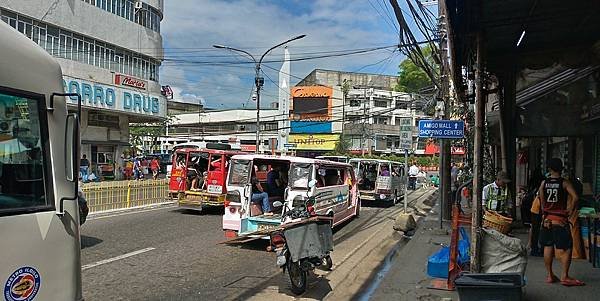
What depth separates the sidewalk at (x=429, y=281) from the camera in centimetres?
653

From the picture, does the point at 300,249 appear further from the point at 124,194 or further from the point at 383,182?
the point at 383,182

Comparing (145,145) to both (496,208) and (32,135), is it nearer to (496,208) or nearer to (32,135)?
(496,208)

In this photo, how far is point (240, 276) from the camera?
26.8ft

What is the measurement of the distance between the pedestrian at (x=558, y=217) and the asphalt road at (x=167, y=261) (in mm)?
4018

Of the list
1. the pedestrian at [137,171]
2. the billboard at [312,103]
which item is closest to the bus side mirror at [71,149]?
the pedestrian at [137,171]

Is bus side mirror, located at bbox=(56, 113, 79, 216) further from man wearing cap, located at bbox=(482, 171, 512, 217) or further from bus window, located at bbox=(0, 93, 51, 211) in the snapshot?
man wearing cap, located at bbox=(482, 171, 512, 217)

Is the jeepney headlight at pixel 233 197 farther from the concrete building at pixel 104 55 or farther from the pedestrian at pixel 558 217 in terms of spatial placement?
the concrete building at pixel 104 55

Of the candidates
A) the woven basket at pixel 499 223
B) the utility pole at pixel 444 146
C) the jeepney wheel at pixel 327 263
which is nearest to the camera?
the jeepney wheel at pixel 327 263

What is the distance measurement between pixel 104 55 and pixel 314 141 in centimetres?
4540

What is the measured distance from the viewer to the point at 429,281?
7523 mm

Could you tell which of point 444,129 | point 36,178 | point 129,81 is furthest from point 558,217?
point 129,81

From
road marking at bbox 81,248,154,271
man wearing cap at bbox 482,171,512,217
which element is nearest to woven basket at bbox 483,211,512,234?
man wearing cap at bbox 482,171,512,217

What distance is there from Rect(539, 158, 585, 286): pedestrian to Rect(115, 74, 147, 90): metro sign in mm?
29545

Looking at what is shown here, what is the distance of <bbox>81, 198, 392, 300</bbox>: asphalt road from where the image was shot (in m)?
7.14
